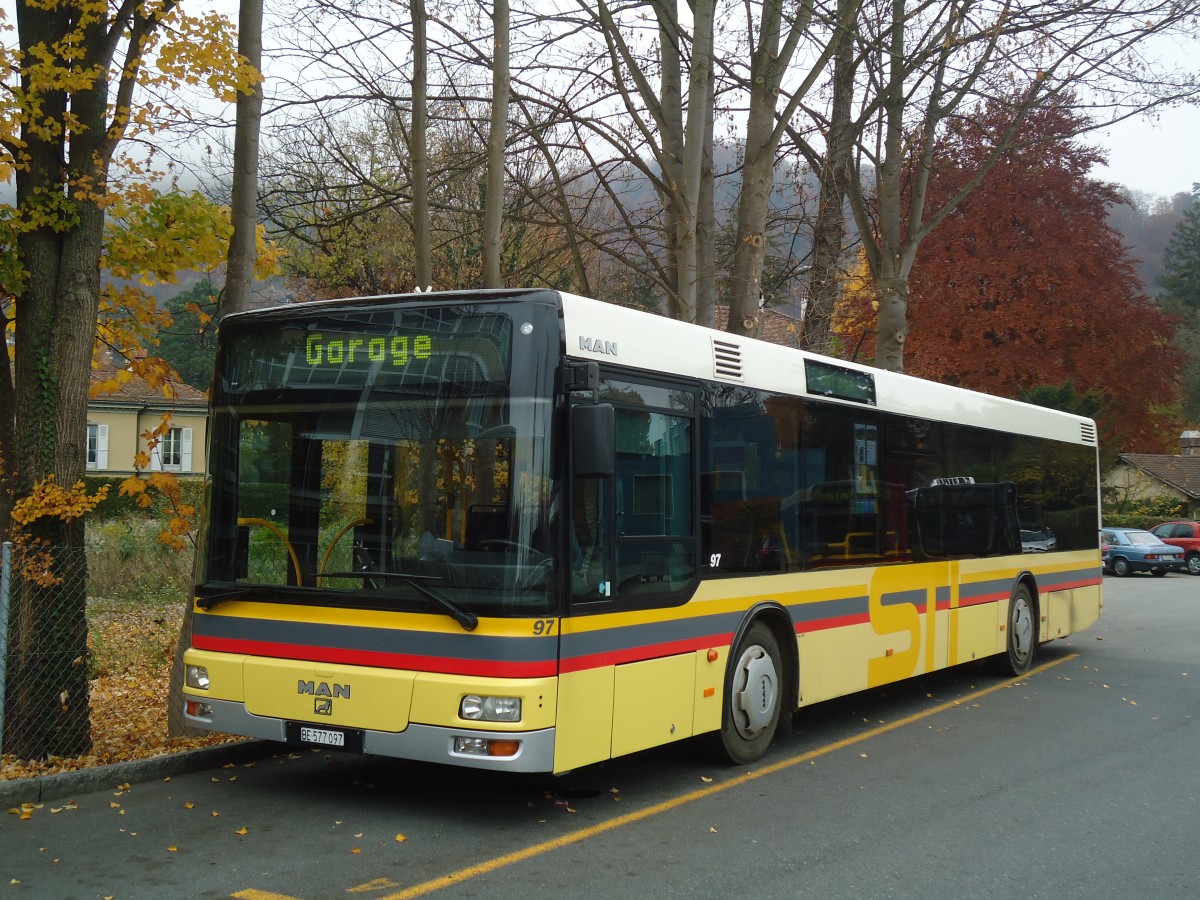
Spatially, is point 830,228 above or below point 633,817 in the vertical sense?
above

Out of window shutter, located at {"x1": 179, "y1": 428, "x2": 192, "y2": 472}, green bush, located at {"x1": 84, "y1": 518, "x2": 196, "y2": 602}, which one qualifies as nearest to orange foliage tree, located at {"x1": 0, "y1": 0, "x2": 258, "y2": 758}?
green bush, located at {"x1": 84, "y1": 518, "x2": 196, "y2": 602}

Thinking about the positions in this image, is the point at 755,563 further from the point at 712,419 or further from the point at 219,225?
the point at 219,225

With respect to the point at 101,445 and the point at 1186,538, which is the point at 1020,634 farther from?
the point at 101,445

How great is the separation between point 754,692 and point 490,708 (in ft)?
8.86

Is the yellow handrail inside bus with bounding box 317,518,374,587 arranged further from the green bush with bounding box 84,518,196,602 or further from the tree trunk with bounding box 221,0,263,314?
the green bush with bounding box 84,518,196,602

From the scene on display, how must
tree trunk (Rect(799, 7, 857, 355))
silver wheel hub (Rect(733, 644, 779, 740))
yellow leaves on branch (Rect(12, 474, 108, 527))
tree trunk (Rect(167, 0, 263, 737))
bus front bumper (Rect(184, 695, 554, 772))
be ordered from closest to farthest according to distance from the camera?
1. bus front bumper (Rect(184, 695, 554, 772))
2. yellow leaves on branch (Rect(12, 474, 108, 527))
3. silver wheel hub (Rect(733, 644, 779, 740))
4. tree trunk (Rect(167, 0, 263, 737))
5. tree trunk (Rect(799, 7, 857, 355))

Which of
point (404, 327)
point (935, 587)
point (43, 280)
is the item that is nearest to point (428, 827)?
point (404, 327)

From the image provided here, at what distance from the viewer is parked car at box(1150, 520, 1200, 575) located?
3816cm

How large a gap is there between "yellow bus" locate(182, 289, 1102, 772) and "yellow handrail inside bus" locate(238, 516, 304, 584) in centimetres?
2

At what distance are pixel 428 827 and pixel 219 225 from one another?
4.57 m

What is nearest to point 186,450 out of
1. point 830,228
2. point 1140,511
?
point 1140,511

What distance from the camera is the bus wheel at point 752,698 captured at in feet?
27.1

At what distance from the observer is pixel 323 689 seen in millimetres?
6852

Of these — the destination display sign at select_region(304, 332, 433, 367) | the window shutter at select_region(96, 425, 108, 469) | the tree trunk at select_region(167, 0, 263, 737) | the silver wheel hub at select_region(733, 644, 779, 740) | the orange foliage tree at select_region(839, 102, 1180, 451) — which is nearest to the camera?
the destination display sign at select_region(304, 332, 433, 367)
